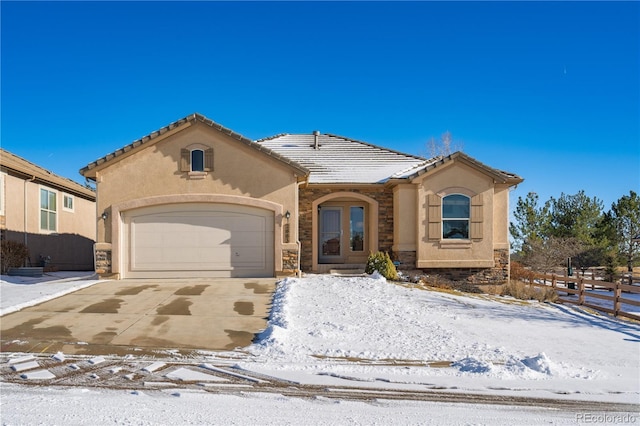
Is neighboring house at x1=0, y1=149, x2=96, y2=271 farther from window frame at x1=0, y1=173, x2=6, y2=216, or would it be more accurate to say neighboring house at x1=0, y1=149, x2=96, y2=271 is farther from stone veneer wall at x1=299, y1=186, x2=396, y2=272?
stone veneer wall at x1=299, y1=186, x2=396, y2=272

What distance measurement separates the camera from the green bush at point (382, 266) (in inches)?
600

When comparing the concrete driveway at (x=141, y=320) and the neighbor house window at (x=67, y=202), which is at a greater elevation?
the neighbor house window at (x=67, y=202)

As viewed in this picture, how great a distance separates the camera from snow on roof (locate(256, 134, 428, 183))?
1808 centimetres

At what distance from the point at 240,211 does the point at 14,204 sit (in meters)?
9.46

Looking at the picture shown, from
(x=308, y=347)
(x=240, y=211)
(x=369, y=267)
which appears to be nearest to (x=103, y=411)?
(x=308, y=347)

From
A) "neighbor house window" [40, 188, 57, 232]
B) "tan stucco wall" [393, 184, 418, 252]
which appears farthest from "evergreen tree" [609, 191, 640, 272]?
"neighbor house window" [40, 188, 57, 232]

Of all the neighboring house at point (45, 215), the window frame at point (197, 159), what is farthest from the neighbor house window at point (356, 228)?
the neighboring house at point (45, 215)

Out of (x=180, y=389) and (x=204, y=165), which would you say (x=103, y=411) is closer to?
(x=180, y=389)

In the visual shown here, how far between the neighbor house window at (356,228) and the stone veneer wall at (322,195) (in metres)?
0.99

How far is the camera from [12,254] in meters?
16.9

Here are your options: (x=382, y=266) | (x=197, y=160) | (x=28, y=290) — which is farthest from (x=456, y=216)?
(x=28, y=290)

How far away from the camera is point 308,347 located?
768 cm

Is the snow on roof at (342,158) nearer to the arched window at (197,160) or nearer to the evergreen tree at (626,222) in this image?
the arched window at (197,160)

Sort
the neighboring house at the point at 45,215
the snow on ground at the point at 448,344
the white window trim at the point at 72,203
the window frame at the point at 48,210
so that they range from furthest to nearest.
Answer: the white window trim at the point at 72,203 < the window frame at the point at 48,210 < the neighboring house at the point at 45,215 < the snow on ground at the point at 448,344
